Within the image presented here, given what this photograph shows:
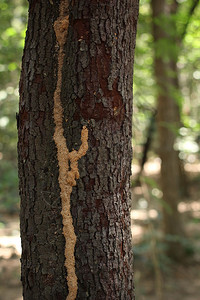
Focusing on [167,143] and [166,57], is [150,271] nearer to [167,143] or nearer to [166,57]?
[167,143]

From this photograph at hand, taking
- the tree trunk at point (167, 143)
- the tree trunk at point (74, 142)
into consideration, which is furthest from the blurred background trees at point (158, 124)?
the tree trunk at point (74, 142)

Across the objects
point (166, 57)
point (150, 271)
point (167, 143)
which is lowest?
point (150, 271)

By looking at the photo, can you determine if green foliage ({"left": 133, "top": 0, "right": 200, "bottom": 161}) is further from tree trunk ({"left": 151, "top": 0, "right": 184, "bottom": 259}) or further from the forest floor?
the forest floor

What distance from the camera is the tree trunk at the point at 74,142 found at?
4.80ft

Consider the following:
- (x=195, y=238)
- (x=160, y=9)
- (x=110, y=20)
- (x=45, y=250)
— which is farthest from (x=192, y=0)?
(x=45, y=250)

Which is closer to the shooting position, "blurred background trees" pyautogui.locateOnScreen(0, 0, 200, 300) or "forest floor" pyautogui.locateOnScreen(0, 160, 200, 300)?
"blurred background trees" pyautogui.locateOnScreen(0, 0, 200, 300)

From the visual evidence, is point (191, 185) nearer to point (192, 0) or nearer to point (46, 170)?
point (192, 0)

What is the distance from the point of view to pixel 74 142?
→ 58.2 inches

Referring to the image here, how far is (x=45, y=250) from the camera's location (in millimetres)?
1514

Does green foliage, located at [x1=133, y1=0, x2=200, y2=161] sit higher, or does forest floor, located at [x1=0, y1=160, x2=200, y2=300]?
green foliage, located at [x1=133, y1=0, x2=200, y2=161]

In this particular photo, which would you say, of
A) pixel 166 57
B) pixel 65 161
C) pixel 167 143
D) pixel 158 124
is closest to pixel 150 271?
pixel 167 143

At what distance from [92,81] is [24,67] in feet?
1.16

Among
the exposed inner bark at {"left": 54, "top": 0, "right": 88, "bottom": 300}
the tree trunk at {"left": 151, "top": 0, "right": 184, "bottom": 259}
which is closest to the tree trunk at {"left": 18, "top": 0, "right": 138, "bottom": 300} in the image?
the exposed inner bark at {"left": 54, "top": 0, "right": 88, "bottom": 300}

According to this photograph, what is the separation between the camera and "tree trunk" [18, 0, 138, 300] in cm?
146
